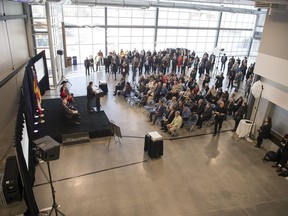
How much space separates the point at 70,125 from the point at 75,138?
30.0 inches

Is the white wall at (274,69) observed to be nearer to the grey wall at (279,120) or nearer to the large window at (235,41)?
the grey wall at (279,120)

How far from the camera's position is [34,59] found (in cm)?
1075

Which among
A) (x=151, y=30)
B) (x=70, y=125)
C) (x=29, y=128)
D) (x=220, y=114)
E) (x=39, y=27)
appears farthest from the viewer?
(x=151, y=30)

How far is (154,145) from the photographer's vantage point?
740 cm

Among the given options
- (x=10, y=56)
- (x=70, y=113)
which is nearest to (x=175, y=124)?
(x=70, y=113)

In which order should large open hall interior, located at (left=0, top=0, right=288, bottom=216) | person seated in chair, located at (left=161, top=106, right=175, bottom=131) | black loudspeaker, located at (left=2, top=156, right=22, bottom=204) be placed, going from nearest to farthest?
black loudspeaker, located at (left=2, top=156, right=22, bottom=204) → large open hall interior, located at (left=0, top=0, right=288, bottom=216) → person seated in chair, located at (left=161, top=106, right=175, bottom=131)

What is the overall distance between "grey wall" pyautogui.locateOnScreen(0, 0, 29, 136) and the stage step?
278 cm

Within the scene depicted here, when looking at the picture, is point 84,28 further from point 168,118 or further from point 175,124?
point 175,124

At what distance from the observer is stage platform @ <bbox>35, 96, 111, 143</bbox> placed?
834cm

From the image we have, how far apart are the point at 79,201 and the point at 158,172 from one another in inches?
94.8

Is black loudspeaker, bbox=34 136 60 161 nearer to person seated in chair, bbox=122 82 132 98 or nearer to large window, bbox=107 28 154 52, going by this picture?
person seated in chair, bbox=122 82 132 98

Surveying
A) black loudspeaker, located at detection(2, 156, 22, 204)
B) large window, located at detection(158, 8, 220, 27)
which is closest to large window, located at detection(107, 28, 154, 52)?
large window, located at detection(158, 8, 220, 27)

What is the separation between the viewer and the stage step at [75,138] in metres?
8.16

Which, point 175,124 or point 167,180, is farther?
point 175,124
